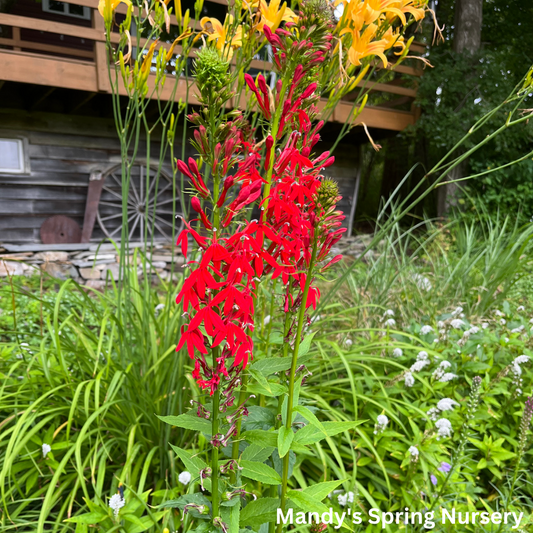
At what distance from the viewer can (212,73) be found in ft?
2.23

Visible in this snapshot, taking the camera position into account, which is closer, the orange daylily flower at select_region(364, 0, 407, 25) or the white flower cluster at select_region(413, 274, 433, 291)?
the orange daylily flower at select_region(364, 0, 407, 25)

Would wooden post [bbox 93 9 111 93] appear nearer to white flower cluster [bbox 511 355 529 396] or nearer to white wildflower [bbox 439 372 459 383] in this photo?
white wildflower [bbox 439 372 459 383]

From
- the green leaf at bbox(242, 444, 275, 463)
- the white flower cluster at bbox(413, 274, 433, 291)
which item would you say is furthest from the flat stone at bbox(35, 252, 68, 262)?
the green leaf at bbox(242, 444, 275, 463)

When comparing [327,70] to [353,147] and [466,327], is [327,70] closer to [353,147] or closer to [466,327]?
[466,327]

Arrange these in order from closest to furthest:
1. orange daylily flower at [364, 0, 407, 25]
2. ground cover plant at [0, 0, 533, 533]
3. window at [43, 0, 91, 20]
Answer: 1. ground cover plant at [0, 0, 533, 533]
2. orange daylily flower at [364, 0, 407, 25]
3. window at [43, 0, 91, 20]

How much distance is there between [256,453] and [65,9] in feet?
32.1

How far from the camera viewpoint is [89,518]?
115 cm

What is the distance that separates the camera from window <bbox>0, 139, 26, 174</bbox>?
4.89 m

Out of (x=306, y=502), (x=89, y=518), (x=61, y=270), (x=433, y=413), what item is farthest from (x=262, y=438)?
(x=61, y=270)

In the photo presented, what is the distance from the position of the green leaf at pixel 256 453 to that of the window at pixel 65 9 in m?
9.35

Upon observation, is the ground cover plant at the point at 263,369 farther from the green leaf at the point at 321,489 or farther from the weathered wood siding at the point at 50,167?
the weathered wood siding at the point at 50,167

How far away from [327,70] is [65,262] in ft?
15.7

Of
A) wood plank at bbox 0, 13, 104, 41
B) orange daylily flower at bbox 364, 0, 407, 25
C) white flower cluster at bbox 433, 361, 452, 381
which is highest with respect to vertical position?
wood plank at bbox 0, 13, 104, 41

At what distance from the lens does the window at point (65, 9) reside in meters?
7.64
